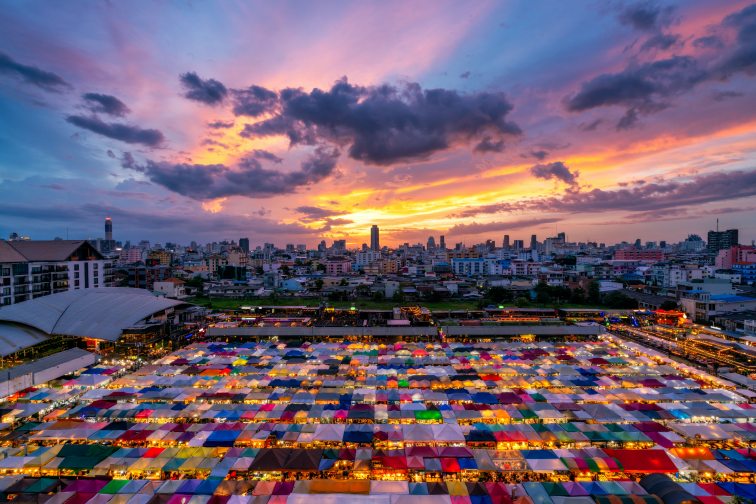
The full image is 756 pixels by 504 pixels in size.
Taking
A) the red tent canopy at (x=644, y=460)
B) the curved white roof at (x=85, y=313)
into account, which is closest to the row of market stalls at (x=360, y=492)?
the red tent canopy at (x=644, y=460)

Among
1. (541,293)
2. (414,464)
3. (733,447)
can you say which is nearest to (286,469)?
(414,464)

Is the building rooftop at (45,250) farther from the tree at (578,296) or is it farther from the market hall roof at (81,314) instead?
the tree at (578,296)

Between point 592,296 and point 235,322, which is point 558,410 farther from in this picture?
point 592,296

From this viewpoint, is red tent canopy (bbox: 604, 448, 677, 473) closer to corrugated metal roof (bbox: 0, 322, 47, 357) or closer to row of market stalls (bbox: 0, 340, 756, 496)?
row of market stalls (bbox: 0, 340, 756, 496)

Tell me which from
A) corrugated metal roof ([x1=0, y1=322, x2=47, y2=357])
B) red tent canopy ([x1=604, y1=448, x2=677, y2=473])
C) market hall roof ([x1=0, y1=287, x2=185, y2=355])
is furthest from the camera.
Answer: market hall roof ([x1=0, y1=287, x2=185, y2=355])

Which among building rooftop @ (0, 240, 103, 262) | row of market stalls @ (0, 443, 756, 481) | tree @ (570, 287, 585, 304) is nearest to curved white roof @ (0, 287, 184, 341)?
building rooftop @ (0, 240, 103, 262)

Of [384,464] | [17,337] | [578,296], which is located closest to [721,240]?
[578,296]

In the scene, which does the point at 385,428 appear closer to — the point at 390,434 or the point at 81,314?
the point at 390,434
